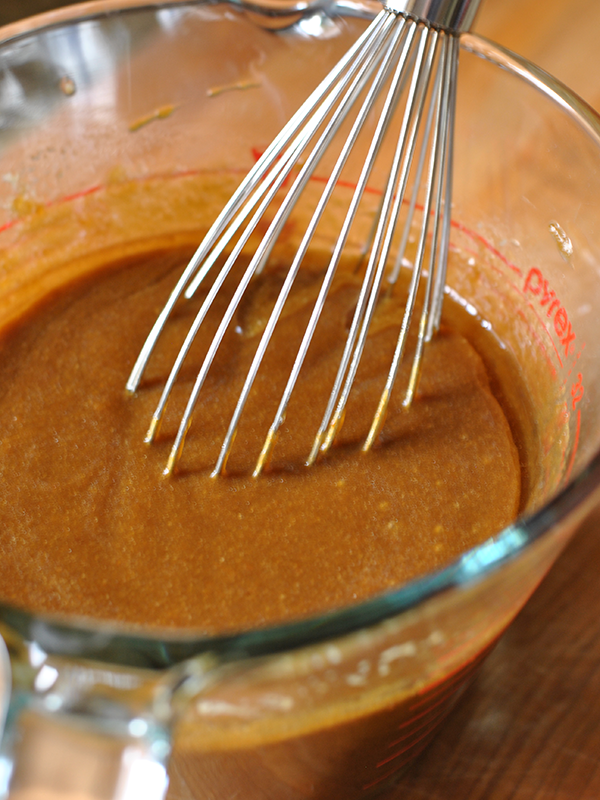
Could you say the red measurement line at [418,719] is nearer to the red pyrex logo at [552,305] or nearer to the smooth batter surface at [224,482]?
the smooth batter surface at [224,482]

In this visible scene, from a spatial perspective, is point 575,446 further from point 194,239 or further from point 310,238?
point 194,239

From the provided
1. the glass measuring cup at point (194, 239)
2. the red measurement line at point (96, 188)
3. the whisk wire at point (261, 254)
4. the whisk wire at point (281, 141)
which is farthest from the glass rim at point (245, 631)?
the red measurement line at point (96, 188)

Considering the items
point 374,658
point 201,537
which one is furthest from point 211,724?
point 201,537

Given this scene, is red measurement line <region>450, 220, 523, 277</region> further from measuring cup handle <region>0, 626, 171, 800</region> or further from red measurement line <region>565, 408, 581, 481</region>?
measuring cup handle <region>0, 626, 171, 800</region>

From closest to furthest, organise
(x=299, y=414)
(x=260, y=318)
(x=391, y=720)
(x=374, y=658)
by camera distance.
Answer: (x=374, y=658)
(x=391, y=720)
(x=299, y=414)
(x=260, y=318)

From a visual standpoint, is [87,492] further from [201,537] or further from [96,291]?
[96,291]

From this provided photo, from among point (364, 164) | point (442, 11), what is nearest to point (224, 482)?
point (364, 164)

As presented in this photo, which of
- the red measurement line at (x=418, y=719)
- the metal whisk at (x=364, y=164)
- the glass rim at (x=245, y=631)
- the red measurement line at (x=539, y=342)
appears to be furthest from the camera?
the red measurement line at (x=539, y=342)
